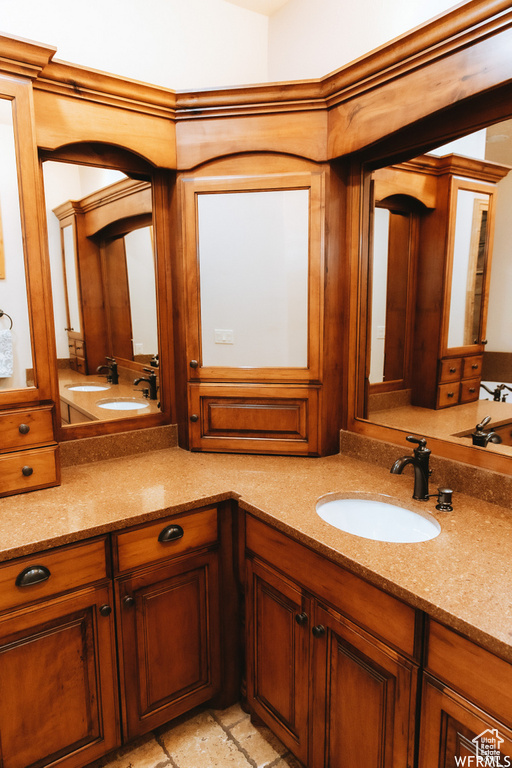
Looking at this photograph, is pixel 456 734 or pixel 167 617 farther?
pixel 167 617

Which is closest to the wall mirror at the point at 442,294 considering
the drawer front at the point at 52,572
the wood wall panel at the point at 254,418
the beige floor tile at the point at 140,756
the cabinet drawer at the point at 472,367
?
the cabinet drawer at the point at 472,367

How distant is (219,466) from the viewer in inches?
74.0

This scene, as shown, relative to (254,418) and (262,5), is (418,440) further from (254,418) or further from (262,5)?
(262,5)

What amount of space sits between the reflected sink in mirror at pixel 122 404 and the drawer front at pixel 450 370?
124 cm

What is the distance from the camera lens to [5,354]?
1.56 meters

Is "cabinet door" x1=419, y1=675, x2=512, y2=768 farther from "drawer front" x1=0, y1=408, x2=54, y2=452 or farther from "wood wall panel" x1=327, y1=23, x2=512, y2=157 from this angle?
"wood wall panel" x1=327, y1=23, x2=512, y2=157

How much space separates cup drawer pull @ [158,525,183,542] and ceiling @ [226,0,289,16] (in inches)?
90.7

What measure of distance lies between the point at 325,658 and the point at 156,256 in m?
1.65

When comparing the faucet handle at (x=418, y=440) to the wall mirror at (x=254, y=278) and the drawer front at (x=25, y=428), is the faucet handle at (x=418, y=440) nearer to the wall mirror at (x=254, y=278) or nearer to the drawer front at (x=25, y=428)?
the wall mirror at (x=254, y=278)

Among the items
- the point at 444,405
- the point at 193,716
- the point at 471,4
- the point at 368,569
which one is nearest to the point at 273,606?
the point at 368,569

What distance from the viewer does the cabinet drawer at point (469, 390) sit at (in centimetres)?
152

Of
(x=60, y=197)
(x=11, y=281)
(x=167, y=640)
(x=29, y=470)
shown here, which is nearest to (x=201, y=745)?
(x=167, y=640)

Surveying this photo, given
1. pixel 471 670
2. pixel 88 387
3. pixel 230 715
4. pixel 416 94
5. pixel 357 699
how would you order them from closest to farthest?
1. pixel 471 670
2. pixel 357 699
3. pixel 416 94
4. pixel 230 715
5. pixel 88 387

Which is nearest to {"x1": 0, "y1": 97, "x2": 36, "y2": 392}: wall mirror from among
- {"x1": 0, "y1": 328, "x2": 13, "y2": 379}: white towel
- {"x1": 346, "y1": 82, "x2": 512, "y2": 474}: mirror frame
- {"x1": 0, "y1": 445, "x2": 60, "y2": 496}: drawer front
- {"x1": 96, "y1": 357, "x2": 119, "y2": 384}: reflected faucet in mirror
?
{"x1": 0, "y1": 328, "x2": 13, "y2": 379}: white towel
